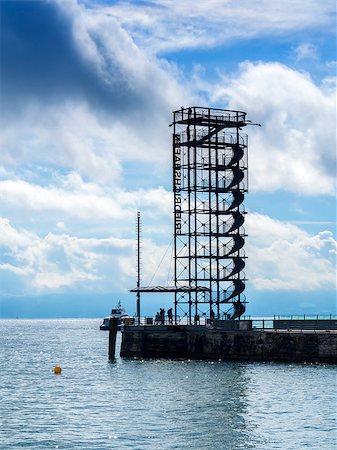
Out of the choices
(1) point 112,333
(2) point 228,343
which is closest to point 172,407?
(2) point 228,343

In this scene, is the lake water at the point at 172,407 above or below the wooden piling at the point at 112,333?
below

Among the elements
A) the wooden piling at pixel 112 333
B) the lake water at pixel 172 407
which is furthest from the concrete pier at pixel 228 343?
the lake water at pixel 172 407

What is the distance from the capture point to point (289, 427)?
4188 centimetres

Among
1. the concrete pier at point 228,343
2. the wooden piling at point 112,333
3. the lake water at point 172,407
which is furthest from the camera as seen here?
the wooden piling at point 112,333

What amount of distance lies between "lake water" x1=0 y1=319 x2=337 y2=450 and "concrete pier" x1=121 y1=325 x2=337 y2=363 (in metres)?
1.30

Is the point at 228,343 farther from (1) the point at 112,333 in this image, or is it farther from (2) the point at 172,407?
(2) the point at 172,407

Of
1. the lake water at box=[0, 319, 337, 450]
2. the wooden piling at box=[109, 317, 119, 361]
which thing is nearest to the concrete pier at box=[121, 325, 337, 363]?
the wooden piling at box=[109, 317, 119, 361]

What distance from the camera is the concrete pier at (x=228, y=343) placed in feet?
213

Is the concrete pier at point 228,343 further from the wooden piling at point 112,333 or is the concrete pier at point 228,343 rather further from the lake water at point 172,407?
the lake water at point 172,407

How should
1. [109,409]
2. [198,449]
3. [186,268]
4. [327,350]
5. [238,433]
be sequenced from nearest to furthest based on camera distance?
[198,449] → [238,433] → [109,409] → [327,350] → [186,268]

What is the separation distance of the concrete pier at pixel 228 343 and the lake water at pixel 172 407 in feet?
4.25

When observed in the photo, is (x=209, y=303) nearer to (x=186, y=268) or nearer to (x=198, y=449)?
(x=186, y=268)

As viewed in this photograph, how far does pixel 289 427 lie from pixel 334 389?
12219 mm

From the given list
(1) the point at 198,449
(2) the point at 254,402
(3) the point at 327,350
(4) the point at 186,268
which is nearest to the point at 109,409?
(2) the point at 254,402
